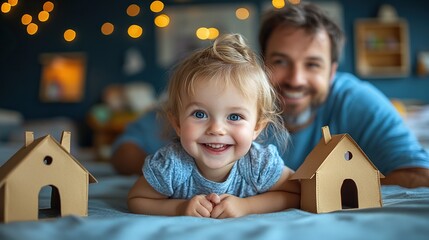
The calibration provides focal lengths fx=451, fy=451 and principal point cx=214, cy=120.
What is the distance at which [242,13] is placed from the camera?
452 centimetres

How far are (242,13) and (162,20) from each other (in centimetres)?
85

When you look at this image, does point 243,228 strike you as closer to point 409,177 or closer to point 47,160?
point 47,160

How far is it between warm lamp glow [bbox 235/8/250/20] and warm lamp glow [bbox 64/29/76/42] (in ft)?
5.29

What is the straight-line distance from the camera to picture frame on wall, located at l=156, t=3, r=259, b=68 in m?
4.56

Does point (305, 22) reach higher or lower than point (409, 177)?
higher

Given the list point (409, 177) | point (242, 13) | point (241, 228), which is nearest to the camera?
point (241, 228)

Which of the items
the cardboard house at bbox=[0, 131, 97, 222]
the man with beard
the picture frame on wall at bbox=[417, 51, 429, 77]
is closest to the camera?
the cardboard house at bbox=[0, 131, 97, 222]

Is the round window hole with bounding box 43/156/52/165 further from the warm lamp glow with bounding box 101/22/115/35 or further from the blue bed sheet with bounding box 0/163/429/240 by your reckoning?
the warm lamp glow with bounding box 101/22/115/35

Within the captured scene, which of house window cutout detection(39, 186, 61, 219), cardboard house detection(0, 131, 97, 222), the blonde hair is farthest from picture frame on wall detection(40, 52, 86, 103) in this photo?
cardboard house detection(0, 131, 97, 222)

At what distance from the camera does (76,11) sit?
4582 mm

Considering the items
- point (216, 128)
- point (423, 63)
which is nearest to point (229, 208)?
point (216, 128)

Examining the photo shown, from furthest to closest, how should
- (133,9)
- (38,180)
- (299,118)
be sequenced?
(133,9) < (299,118) < (38,180)

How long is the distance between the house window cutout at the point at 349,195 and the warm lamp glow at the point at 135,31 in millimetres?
3643

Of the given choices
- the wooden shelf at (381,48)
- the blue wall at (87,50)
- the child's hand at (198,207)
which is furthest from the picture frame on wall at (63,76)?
the child's hand at (198,207)
